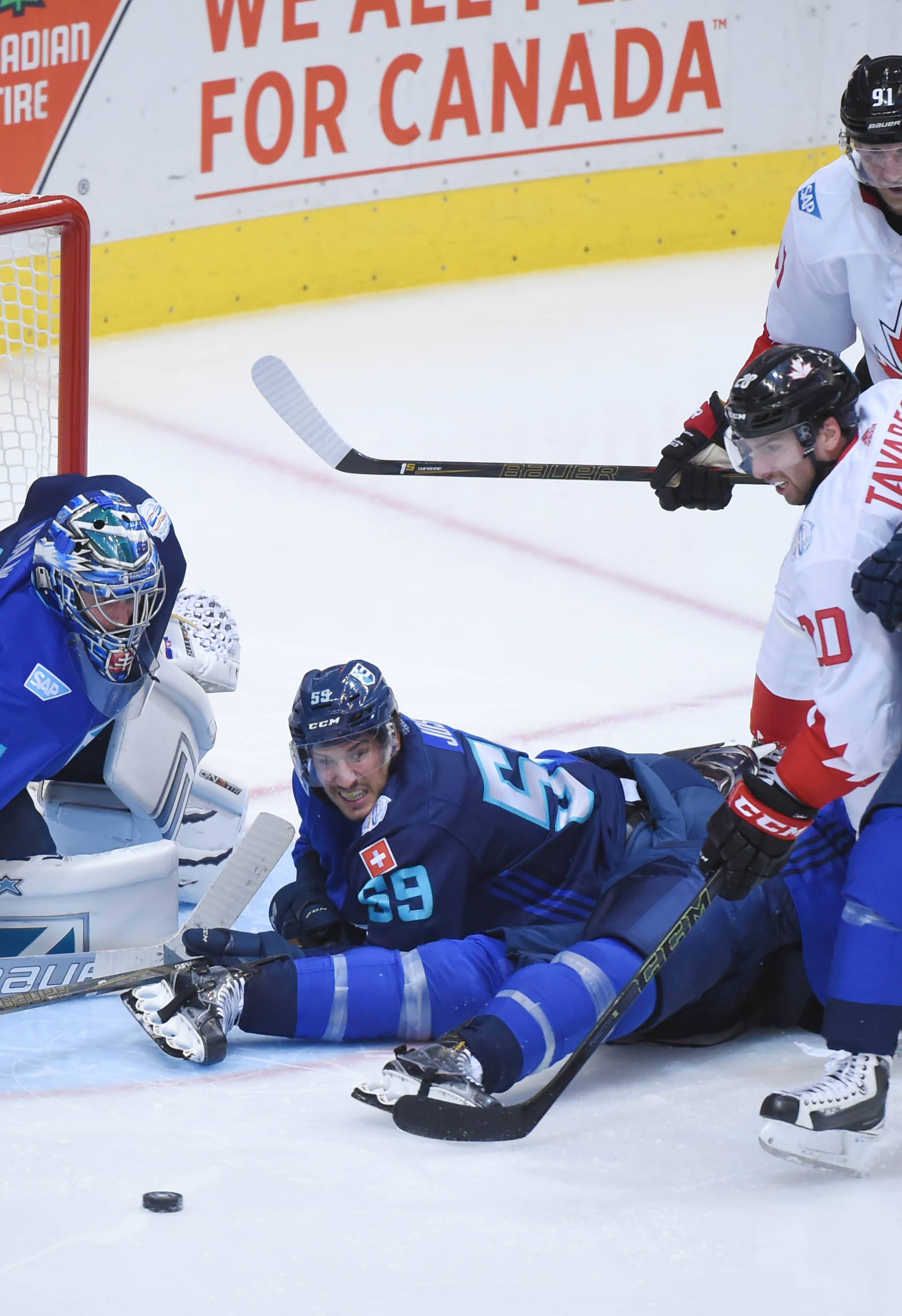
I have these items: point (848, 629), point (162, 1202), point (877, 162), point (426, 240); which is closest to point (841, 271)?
point (877, 162)

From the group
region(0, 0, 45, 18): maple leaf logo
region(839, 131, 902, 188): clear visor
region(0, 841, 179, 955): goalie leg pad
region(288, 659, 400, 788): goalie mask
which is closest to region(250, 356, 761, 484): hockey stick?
region(839, 131, 902, 188): clear visor

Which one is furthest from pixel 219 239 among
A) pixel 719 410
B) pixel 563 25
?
pixel 719 410

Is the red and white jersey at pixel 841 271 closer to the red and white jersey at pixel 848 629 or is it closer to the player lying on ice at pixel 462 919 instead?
the red and white jersey at pixel 848 629

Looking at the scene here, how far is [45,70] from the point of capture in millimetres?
7020

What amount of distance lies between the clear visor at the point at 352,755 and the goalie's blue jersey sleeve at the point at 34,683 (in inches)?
15.2

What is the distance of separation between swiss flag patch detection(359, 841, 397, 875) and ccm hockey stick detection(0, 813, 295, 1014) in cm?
26

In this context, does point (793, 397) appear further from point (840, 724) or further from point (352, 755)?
point (352, 755)

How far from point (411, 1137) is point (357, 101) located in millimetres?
5296

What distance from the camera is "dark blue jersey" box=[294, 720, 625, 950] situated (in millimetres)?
2889

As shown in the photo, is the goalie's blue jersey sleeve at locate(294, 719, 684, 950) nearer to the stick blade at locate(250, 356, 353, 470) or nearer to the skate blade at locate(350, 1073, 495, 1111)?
the skate blade at locate(350, 1073, 495, 1111)

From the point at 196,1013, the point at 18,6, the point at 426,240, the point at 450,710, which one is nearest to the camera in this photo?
the point at 196,1013

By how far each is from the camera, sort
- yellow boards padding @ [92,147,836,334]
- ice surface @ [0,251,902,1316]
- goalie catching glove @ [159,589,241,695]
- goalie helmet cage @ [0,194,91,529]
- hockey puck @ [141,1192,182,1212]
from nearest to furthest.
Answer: ice surface @ [0,251,902,1316], hockey puck @ [141,1192,182,1212], goalie catching glove @ [159,589,241,695], goalie helmet cage @ [0,194,91,529], yellow boards padding @ [92,147,836,334]

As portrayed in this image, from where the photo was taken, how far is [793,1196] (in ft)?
7.95

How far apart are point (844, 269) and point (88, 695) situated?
1.48m
